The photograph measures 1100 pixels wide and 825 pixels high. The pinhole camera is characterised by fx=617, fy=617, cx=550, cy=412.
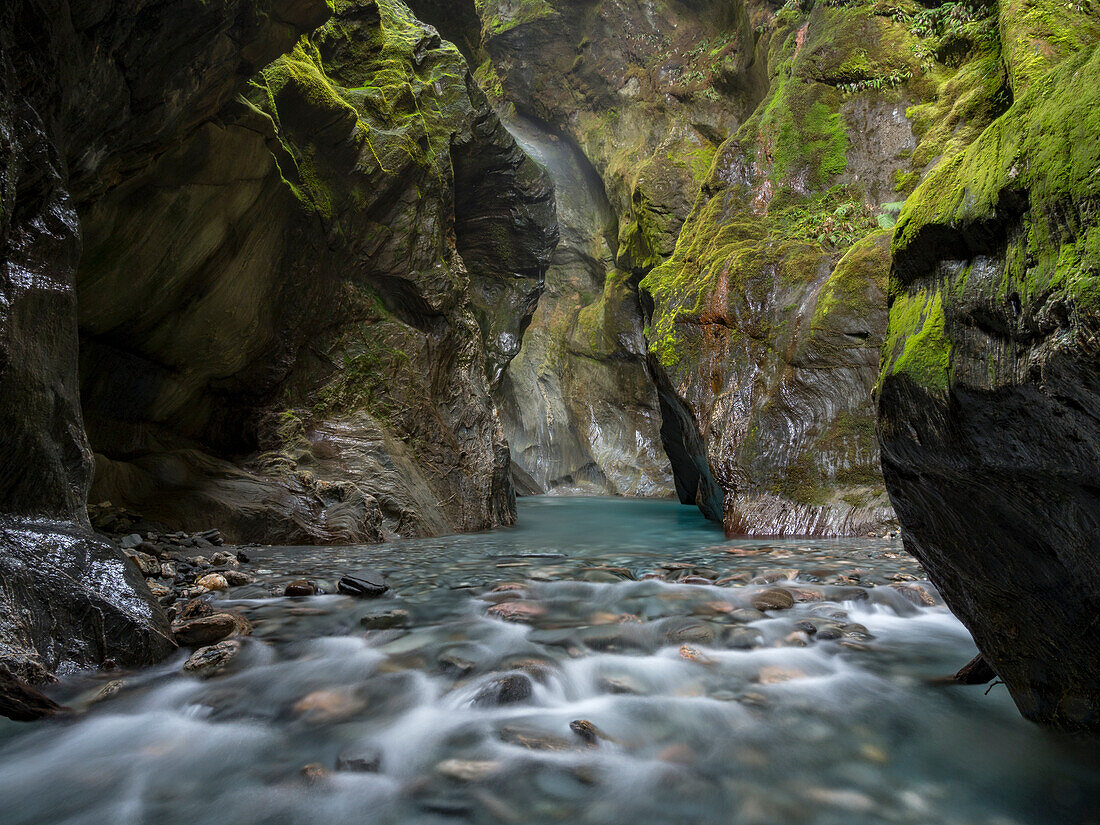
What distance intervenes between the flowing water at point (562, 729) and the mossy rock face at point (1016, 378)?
16.3 inches

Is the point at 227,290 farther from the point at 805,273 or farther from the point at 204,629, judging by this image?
the point at 805,273

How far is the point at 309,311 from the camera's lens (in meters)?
8.80

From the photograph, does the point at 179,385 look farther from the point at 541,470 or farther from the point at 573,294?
the point at 573,294

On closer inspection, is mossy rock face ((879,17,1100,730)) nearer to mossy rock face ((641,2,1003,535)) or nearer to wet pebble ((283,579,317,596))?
wet pebble ((283,579,317,596))

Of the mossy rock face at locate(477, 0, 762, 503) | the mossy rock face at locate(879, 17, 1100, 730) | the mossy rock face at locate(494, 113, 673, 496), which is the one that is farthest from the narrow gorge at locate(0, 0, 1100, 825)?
the mossy rock face at locate(494, 113, 673, 496)

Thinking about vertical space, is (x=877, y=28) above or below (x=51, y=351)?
above

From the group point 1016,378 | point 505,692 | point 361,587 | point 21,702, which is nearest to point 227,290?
point 361,587

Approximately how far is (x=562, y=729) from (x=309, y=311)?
793 centimetres

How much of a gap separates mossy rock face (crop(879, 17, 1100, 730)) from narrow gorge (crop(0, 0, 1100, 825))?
0.04ft

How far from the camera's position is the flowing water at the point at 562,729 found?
1713 millimetres

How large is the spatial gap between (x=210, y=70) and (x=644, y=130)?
67.9 ft

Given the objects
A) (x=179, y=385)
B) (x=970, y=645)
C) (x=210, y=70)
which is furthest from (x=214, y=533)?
(x=970, y=645)

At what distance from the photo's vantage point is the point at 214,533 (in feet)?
19.5

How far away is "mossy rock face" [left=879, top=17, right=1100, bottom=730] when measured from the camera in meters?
1.25
